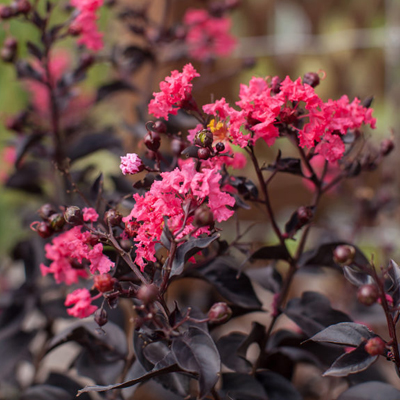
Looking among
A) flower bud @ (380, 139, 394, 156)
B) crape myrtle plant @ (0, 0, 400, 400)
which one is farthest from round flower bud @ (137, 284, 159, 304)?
flower bud @ (380, 139, 394, 156)

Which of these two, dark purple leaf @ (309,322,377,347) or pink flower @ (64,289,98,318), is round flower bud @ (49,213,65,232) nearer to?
pink flower @ (64,289,98,318)

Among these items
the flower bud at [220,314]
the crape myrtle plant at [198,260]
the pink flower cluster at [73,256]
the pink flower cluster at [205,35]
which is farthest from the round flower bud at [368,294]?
the pink flower cluster at [205,35]

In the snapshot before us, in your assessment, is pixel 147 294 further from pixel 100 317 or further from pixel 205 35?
pixel 205 35

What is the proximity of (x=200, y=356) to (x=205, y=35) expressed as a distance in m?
0.83

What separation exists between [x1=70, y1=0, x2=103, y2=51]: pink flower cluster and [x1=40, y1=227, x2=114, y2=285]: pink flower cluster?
0.36 m

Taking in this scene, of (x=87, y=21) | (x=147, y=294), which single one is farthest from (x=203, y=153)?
(x=87, y=21)

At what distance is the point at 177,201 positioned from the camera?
1.40 ft

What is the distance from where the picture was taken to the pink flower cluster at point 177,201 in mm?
404

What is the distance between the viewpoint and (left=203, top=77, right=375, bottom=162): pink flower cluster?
0.44m

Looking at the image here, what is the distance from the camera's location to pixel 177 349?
1.30 ft

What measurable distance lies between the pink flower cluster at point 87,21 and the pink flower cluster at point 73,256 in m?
0.36

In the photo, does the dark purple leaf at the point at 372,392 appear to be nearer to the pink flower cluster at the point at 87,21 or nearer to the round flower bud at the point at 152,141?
the round flower bud at the point at 152,141

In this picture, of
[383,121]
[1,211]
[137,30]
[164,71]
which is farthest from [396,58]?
[1,211]

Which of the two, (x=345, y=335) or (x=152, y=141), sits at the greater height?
(x=152, y=141)
